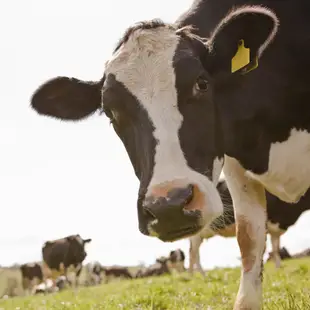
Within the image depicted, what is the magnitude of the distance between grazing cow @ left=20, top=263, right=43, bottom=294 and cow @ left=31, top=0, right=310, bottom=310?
27.1 metres

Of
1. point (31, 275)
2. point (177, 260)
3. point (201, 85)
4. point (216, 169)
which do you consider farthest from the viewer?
point (177, 260)

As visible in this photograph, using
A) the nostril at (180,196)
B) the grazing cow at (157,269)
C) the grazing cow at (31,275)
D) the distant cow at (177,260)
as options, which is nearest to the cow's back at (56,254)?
the grazing cow at (31,275)

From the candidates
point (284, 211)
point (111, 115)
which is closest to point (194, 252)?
point (284, 211)

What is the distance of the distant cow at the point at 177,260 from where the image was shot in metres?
34.1

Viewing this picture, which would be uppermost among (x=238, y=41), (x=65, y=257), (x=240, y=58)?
(x=238, y=41)

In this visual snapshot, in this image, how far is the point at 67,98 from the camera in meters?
6.05

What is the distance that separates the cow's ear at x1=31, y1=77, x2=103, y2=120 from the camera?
594 cm

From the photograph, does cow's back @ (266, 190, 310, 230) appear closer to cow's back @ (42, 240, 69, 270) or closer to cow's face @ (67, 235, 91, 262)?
cow's face @ (67, 235, 91, 262)

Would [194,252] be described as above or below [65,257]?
below

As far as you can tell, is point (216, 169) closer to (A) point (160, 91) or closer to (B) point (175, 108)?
(B) point (175, 108)

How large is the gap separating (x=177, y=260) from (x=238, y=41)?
98.6 feet

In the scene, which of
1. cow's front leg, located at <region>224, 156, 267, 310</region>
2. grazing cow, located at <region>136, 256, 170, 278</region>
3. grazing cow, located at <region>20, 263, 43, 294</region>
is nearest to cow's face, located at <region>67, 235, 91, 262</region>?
grazing cow, located at <region>20, 263, 43, 294</region>

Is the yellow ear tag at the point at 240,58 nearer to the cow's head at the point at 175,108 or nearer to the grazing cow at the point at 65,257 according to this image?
the cow's head at the point at 175,108

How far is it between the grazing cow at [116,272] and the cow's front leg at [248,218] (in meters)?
31.6
